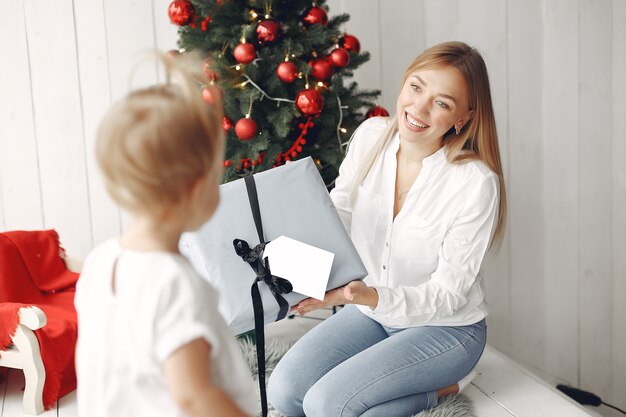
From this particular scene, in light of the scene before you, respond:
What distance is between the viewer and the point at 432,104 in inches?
68.0

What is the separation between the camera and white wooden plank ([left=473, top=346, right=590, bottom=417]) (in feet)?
6.04

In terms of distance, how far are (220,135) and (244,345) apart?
1.46m

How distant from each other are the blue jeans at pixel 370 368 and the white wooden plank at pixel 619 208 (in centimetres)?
114

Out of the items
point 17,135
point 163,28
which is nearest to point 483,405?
point 163,28

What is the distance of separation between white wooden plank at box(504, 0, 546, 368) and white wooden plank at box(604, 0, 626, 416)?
0.92 ft

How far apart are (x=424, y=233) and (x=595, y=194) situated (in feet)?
→ 4.09

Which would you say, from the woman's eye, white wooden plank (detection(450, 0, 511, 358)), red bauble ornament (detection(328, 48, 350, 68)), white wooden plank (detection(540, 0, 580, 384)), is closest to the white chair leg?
red bauble ornament (detection(328, 48, 350, 68))

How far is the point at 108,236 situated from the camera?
2641 mm

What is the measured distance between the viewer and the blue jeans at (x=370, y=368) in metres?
1.65

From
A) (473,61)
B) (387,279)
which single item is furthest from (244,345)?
(473,61)

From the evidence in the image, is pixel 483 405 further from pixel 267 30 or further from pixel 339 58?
pixel 267 30

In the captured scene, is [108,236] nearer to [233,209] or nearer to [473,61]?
[233,209]

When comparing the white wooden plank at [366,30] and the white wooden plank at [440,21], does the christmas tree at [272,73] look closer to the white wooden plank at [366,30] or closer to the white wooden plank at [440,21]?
the white wooden plank at [366,30]

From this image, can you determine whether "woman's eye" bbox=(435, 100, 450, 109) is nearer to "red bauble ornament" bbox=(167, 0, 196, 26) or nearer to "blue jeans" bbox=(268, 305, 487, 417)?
"blue jeans" bbox=(268, 305, 487, 417)
